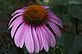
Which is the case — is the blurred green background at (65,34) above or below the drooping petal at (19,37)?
below

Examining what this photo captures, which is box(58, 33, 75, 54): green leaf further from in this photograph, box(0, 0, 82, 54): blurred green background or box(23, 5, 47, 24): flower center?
box(23, 5, 47, 24): flower center

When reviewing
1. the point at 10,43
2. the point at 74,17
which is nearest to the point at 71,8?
the point at 74,17

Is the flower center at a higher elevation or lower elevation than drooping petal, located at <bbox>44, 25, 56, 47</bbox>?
higher

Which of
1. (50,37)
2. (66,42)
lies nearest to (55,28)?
(50,37)

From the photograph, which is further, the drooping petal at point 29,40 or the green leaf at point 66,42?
the green leaf at point 66,42

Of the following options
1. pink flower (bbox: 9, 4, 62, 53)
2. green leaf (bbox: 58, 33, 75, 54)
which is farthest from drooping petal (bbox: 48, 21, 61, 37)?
green leaf (bbox: 58, 33, 75, 54)

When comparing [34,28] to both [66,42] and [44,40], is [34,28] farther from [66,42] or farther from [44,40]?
[66,42]

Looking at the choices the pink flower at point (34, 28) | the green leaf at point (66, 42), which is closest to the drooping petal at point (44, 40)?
the pink flower at point (34, 28)

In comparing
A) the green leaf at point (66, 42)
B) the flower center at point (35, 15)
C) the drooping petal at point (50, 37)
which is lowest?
the green leaf at point (66, 42)

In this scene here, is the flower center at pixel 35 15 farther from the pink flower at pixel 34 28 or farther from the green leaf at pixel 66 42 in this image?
the green leaf at pixel 66 42
